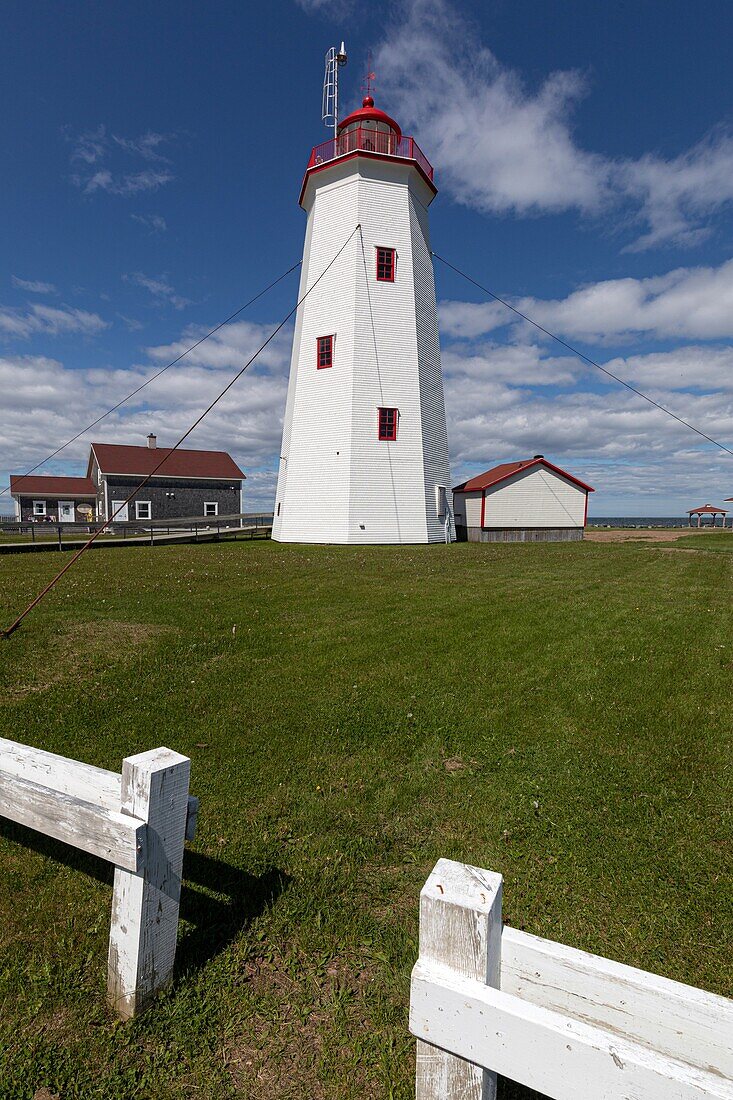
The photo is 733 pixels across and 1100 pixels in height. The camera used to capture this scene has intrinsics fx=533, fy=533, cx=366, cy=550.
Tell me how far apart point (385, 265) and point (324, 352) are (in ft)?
14.9

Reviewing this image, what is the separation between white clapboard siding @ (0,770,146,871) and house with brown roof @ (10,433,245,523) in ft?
134

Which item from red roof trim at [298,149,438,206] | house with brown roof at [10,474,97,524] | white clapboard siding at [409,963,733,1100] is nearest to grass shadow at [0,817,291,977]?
white clapboard siding at [409,963,733,1100]

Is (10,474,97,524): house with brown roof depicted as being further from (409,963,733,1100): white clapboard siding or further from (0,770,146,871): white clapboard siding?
(409,963,733,1100): white clapboard siding

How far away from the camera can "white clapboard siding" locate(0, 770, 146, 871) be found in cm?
211

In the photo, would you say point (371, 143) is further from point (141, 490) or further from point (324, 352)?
point (141, 490)

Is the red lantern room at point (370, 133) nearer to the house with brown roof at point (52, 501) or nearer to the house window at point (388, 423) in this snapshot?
the house window at point (388, 423)

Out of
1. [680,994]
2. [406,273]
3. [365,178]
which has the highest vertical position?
[365,178]

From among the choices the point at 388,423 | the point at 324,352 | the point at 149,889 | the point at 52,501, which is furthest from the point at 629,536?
the point at 52,501

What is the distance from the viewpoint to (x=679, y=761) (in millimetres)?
4609

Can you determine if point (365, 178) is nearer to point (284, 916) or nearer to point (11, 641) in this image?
point (11, 641)

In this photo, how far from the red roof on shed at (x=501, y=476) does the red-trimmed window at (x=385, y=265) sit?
11583 mm

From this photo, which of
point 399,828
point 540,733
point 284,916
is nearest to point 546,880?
point 399,828

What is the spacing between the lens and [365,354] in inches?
907

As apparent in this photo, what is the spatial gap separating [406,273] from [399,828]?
24169mm
